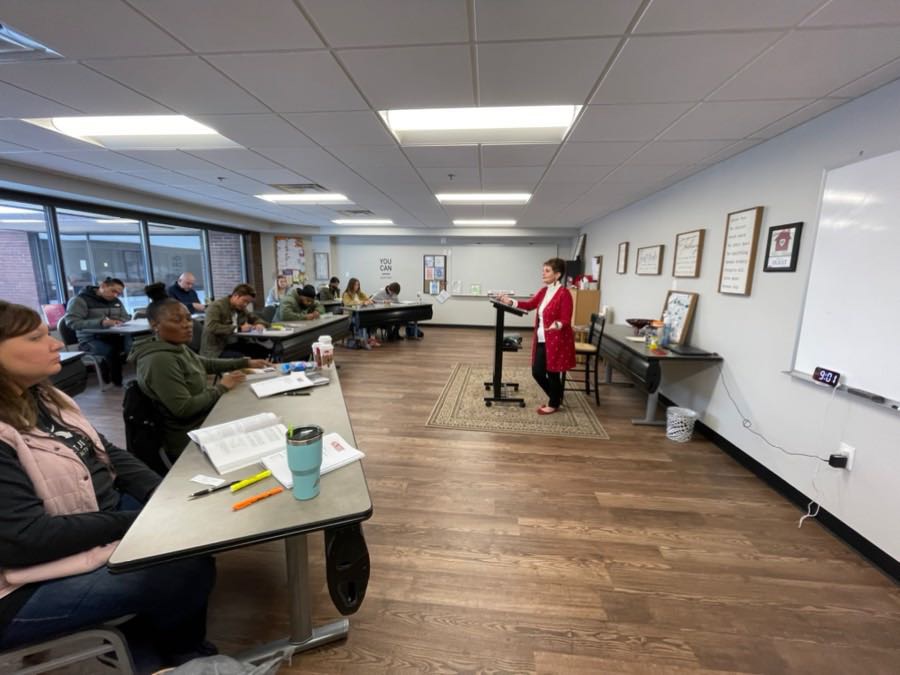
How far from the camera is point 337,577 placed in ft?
3.97

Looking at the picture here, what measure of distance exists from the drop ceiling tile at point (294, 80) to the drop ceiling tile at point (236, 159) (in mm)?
1181

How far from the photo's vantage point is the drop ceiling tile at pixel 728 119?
2150 mm

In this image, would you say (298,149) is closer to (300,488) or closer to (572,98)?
(572,98)

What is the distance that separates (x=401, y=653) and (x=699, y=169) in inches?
171

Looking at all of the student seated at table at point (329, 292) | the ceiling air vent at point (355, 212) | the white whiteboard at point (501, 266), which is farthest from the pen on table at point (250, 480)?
the white whiteboard at point (501, 266)

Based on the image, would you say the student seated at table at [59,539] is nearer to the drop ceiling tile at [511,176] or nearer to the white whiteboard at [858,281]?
the white whiteboard at [858,281]

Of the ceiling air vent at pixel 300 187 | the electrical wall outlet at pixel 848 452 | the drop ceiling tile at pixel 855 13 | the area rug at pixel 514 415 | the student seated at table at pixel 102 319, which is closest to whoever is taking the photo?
the drop ceiling tile at pixel 855 13

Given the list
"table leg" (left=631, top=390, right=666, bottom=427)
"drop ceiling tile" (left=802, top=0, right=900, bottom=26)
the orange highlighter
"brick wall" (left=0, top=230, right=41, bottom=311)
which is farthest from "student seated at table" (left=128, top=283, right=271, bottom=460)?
"brick wall" (left=0, top=230, right=41, bottom=311)

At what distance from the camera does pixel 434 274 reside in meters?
9.16

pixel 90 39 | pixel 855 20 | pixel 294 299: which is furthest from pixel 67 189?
pixel 855 20

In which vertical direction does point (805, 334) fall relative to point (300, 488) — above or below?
above

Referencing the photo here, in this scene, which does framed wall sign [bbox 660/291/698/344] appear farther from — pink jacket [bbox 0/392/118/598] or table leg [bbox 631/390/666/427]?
pink jacket [bbox 0/392/118/598]

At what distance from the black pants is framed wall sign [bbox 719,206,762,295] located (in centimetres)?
159

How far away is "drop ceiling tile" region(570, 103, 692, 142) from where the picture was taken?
2.21 metres
